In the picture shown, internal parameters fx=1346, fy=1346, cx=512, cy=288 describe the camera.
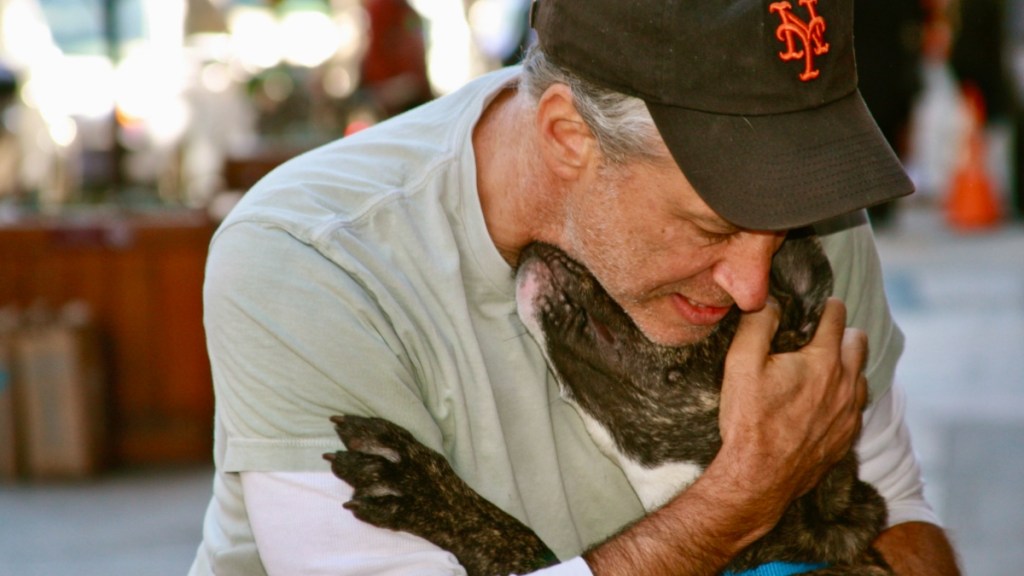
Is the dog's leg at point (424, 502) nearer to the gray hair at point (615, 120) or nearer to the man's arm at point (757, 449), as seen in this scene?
the man's arm at point (757, 449)

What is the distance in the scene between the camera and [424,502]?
2436mm

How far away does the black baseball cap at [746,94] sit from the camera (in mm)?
2182

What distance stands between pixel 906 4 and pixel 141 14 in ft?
35.2

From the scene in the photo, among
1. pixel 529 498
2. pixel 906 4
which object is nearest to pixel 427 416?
pixel 529 498

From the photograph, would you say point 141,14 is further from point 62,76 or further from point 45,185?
point 45,185

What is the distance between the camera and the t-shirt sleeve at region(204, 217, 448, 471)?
7.36ft

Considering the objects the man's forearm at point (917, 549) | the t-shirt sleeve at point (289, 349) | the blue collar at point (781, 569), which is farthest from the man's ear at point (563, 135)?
the man's forearm at point (917, 549)

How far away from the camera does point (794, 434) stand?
246 cm

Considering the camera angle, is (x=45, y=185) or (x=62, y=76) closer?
(x=45, y=185)

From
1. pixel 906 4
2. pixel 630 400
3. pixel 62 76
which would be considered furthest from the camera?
Result: pixel 62 76

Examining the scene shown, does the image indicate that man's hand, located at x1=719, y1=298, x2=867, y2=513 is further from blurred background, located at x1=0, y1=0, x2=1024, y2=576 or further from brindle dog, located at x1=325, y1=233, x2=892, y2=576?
blurred background, located at x1=0, y1=0, x2=1024, y2=576

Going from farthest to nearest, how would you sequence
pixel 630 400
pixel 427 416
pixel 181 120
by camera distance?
pixel 181 120 < pixel 630 400 < pixel 427 416

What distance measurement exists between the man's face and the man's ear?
0.04 meters

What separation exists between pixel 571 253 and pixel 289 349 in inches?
23.6
